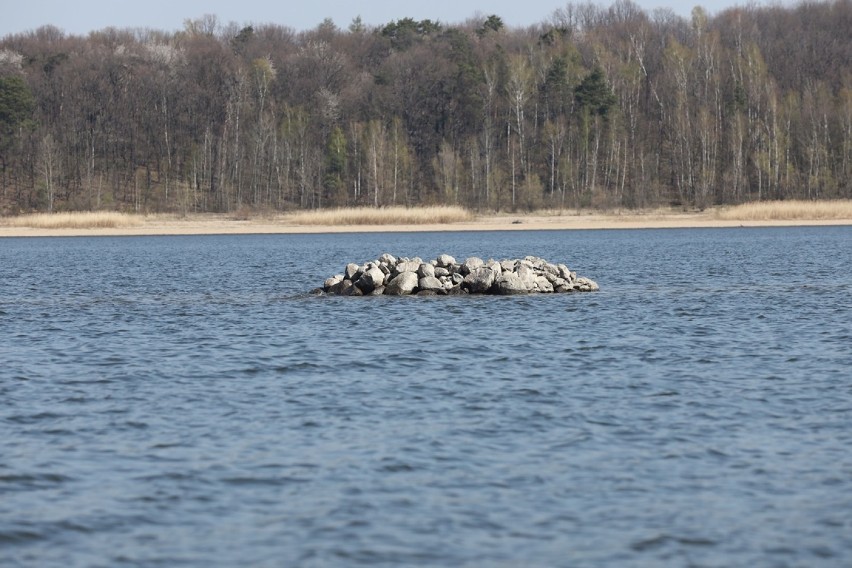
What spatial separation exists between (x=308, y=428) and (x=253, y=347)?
26.3 feet

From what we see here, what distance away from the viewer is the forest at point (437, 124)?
328 ft

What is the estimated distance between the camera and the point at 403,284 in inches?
1336

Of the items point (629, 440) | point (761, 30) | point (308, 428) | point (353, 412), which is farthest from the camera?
point (761, 30)

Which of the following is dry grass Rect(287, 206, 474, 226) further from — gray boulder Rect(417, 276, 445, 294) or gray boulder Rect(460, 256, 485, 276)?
gray boulder Rect(417, 276, 445, 294)

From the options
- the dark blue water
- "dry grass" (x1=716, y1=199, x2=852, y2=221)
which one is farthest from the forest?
the dark blue water

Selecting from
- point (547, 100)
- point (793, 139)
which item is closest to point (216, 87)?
point (547, 100)

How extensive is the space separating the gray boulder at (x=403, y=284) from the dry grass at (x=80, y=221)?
49300 mm

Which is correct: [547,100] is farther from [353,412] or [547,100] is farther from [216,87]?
[353,412]

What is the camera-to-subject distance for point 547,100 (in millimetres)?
109562

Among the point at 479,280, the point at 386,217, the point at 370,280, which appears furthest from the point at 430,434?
the point at 386,217

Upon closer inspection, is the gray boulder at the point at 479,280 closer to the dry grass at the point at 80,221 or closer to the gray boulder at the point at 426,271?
the gray boulder at the point at 426,271

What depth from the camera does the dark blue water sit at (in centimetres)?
1011

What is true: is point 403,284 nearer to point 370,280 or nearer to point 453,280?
point 370,280

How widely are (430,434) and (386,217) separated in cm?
6532
